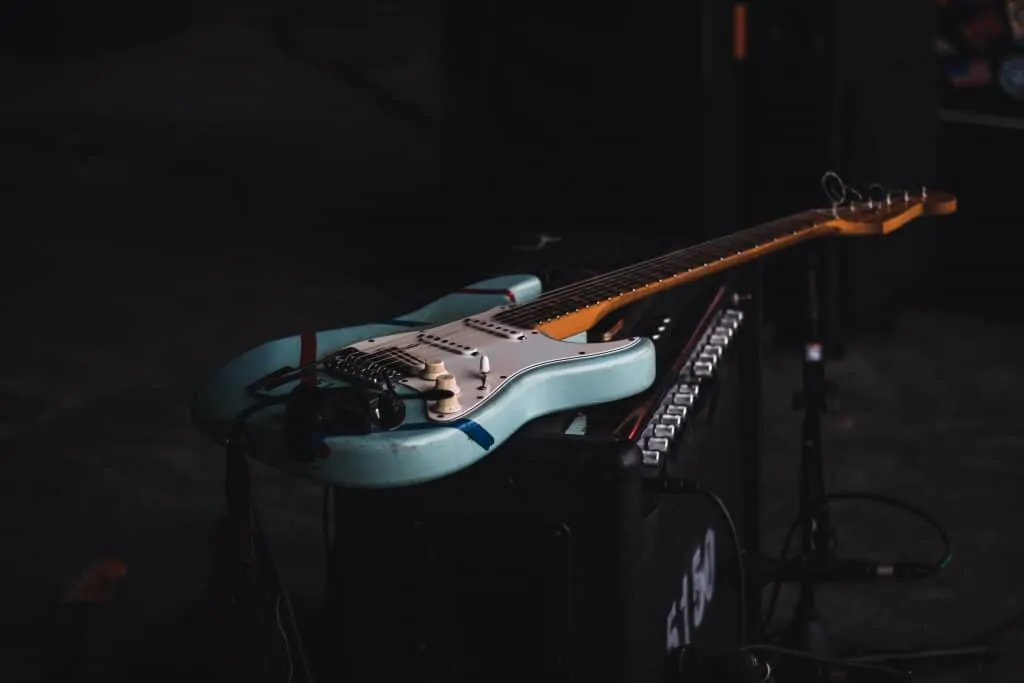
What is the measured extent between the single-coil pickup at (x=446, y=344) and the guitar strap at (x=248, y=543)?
291mm

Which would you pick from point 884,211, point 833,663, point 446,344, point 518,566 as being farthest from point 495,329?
point 884,211

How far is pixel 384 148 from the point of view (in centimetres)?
715

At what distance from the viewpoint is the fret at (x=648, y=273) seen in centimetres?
186

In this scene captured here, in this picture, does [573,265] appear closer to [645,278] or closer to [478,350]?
[645,278]

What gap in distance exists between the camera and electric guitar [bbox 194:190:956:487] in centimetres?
148

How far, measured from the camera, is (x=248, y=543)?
1604mm

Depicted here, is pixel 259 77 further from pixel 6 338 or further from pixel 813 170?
pixel 813 170

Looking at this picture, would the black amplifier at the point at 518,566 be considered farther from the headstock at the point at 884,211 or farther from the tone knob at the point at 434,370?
the headstock at the point at 884,211

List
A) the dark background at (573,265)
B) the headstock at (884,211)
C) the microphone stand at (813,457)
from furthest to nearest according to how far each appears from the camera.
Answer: the dark background at (573,265) → the microphone stand at (813,457) → the headstock at (884,211)

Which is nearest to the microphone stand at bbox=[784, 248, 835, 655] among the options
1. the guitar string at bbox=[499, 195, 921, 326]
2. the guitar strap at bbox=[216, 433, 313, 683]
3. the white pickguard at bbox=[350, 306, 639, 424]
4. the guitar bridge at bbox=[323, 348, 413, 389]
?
the guitar string at bbox=[499, 195, 921, 326]

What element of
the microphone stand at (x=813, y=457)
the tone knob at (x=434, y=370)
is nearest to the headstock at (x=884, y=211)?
the microphone stand at (x=813, y=457)

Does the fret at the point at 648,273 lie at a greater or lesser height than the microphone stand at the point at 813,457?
greater

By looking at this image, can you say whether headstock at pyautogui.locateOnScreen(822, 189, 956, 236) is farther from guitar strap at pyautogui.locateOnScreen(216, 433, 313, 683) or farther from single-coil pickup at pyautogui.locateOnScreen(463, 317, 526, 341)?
guitar strap at pyautogui.locateOnScreen(216, 433, 313, 683)

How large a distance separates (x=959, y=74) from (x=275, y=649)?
3.65m
